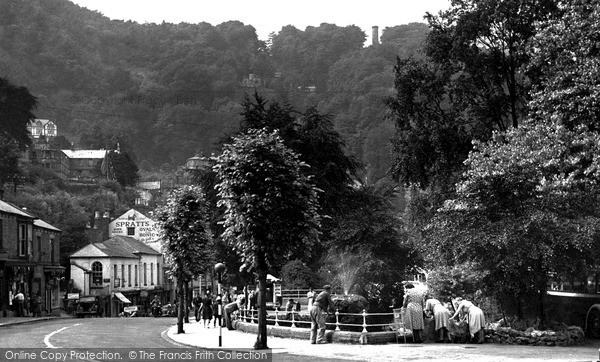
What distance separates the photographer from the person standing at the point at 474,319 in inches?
1133

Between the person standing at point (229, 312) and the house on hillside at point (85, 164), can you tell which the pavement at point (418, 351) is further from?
the house on hillside at point (85, 164)

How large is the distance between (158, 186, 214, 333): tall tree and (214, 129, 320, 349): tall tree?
973 cm

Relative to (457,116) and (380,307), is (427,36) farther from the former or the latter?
(380,307)

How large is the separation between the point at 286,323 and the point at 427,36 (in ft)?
52.3

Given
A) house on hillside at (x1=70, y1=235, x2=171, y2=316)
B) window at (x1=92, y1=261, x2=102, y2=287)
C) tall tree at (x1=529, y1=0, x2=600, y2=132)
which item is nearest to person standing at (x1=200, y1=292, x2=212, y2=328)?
tall tree at (x1=529, y1=0, x2=600, y2=132)

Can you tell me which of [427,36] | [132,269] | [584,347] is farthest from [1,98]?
[584,347]

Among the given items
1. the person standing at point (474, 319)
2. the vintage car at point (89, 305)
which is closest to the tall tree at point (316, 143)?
the vintage car at point (89, 305)

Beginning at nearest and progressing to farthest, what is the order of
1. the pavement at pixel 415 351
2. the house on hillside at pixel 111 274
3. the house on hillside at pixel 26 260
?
the pavement at pixel 415 351
the house on hillside at pixel 26 260
the house on hillside at pixel 111 274

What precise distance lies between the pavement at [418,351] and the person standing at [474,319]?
47 centimetres

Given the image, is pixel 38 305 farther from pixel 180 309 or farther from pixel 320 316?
pixel 320 316

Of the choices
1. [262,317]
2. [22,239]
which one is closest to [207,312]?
[262,317]

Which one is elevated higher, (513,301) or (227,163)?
(227,163)

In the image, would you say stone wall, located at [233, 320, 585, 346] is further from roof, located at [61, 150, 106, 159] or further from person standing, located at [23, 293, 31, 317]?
roof, located at [61, 150, 106, 159]

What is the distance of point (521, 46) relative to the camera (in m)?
35.8
